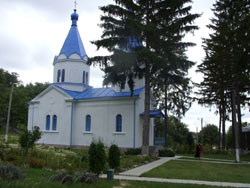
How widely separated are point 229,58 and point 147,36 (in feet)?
20.5

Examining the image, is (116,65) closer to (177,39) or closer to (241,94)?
(177,39)

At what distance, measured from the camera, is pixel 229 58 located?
1872 cm

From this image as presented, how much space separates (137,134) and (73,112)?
689cm

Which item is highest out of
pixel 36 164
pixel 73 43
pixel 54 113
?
pixel 73 43

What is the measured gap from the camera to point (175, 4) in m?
17.1

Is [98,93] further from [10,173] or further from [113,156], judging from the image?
[10,173]

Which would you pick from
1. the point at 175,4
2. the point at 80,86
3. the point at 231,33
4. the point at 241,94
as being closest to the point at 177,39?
the point at 175,4

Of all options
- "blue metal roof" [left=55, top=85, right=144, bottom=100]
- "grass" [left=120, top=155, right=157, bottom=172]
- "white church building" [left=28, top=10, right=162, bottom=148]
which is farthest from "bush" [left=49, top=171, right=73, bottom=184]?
"blue metal roof" [left=55, top=85, right=144, bottom=100]

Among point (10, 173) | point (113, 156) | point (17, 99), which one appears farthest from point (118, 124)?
point (17, 99)

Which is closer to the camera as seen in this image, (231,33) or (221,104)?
(231,33)

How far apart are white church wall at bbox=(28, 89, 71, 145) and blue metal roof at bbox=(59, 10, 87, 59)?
15.2 feet

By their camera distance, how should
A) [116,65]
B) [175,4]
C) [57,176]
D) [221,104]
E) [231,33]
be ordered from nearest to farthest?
[57,176], [231,33], [175,4], [116,65], [221,104]

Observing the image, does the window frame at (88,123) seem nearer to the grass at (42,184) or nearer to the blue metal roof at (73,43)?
the blue metal roof at (73,43)

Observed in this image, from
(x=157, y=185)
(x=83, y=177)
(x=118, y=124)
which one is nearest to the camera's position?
(x=83, y=177)
